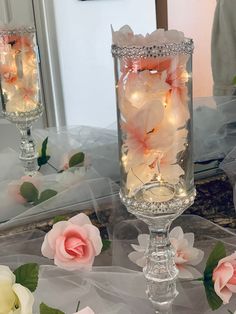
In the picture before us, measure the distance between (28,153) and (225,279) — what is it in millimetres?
375

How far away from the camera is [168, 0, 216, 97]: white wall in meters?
0.83

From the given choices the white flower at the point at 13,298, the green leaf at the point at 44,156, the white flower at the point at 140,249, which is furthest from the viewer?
the green leaf at the point at 44,156

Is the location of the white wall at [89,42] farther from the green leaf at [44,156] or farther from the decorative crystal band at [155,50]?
the decorative crystal band at [155,50]

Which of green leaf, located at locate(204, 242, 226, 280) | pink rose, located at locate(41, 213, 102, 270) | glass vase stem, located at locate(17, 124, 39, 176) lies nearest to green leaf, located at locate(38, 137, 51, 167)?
glass vase stem, located at locate(17, 124, 39, 176)

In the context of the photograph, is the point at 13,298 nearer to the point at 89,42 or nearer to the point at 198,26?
the point at 89,42

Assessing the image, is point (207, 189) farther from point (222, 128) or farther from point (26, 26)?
point (26, 26)

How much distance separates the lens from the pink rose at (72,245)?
641mm

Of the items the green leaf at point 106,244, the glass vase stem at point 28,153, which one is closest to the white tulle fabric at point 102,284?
the green leaf at point 106,244

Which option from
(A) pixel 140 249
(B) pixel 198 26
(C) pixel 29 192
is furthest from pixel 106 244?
(B) pixel 198 26

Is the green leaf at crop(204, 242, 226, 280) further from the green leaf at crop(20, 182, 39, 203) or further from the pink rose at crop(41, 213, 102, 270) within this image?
the green leaf at crop(20, 182, 39, 203)

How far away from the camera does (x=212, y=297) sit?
2.19ft

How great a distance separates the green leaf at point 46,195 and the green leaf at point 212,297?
284 millimetres

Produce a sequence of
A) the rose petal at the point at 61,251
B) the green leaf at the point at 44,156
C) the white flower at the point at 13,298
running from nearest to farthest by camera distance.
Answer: the white flower at the point at 13,298
the rose petal at the point at 61,251
the green leaf at the point at 44,156

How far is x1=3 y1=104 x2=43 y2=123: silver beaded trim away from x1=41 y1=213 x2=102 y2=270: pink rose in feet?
0.72
